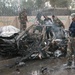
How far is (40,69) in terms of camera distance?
28.8 feet

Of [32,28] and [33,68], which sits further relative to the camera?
[32,28]

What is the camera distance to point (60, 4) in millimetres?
40562

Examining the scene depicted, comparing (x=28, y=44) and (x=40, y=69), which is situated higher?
(x=28, y=44)

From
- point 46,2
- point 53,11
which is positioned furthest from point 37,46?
point 46,2

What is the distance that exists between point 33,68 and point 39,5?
76.6 feet

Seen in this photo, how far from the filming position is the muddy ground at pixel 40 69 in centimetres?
823

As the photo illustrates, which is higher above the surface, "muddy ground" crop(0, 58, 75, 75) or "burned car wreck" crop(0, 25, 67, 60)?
"burned car wreck" crop(0, 25, 67, 60)

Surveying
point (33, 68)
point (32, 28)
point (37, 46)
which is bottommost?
point (33, 68)

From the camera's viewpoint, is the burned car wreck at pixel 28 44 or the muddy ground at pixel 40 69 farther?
the burned car wreck at pixel 28 44

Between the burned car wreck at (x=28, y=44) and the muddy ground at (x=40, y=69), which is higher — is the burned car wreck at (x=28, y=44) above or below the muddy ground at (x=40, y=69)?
above

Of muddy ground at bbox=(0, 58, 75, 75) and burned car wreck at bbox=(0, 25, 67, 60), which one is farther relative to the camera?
burned car wreck at bbox=(0, 25, 67, 60)

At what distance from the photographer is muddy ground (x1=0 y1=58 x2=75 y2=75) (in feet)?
27.0

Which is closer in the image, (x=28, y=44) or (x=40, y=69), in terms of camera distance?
(x=40, y=69)

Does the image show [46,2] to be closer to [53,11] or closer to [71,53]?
[53,11]
